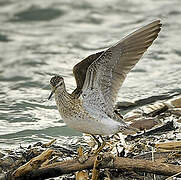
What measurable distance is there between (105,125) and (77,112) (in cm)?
31

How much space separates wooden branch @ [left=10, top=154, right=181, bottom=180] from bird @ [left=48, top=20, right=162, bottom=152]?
521 millimetres

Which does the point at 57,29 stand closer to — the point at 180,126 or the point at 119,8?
the point at 119,8

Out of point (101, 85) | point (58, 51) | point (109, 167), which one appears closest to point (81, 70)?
point (101, 85)

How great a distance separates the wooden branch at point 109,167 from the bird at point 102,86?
0.52 m

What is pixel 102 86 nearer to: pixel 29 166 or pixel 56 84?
Result: pixel 56 84

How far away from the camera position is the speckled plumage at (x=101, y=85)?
607cm

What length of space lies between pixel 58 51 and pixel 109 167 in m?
7.73

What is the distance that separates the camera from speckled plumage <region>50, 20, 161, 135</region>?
6074 mm

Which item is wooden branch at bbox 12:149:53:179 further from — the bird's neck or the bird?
the bird's neck

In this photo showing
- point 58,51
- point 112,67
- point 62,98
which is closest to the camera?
point 112,67

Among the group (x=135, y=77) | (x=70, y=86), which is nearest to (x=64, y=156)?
(x=70, y=86)

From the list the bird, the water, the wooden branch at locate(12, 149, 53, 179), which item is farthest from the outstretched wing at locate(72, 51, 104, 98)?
the water

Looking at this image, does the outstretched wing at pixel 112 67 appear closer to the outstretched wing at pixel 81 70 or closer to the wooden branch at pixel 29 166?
the outstretched wing at pixel 81 70

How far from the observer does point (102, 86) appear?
632cm
